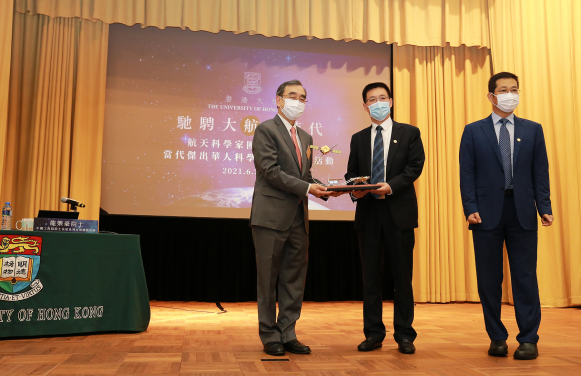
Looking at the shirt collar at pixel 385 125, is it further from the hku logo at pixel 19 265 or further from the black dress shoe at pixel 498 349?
the hku logo at pixel 19 265

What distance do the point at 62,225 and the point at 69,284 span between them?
1.20ft

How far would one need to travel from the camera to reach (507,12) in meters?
5.62

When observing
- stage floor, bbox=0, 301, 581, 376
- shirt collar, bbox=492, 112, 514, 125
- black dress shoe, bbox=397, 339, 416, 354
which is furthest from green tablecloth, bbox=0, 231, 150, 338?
shirt collar, bbox=492, 112, 514, 125

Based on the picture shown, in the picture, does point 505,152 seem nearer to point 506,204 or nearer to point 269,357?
point 506,204

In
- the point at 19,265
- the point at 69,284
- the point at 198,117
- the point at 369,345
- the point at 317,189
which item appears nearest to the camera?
the point at 317,189

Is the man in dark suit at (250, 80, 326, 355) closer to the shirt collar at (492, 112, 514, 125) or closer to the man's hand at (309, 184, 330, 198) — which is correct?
the man's hand at (309, 184, 330, 198)

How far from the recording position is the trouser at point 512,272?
2279 mm

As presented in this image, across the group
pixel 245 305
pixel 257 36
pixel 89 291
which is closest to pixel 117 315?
pixel 89 291

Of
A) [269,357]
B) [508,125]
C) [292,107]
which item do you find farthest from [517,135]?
[269,357]

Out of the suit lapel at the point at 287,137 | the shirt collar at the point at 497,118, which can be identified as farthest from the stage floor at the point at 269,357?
the shirt collar at the point at 497,118

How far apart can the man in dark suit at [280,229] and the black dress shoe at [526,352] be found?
3.24ft

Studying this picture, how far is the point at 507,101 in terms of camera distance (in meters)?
2.44

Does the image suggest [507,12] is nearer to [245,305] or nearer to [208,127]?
[208,127]

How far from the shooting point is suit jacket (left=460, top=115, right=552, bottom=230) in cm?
232
